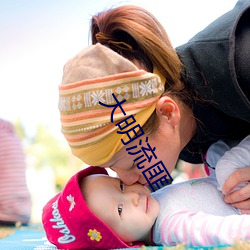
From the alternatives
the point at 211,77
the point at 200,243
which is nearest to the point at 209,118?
the point at 211,77

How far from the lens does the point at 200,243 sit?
853mm

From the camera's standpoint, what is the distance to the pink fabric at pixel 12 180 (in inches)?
67.9

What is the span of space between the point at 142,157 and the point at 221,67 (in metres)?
0.25

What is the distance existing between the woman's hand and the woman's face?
139 millimetres

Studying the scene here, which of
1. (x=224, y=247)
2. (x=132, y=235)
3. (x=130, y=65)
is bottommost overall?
(x=132, y=235)

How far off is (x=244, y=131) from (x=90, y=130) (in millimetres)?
455

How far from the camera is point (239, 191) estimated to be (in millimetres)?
1051

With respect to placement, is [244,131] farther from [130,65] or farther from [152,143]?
[130,65]

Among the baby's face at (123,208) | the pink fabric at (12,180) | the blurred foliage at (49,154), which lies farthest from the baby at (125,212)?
the blurred foliage at (49,154)

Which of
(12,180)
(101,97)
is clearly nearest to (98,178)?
(101,97)

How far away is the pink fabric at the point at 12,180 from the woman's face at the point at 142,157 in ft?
2.68

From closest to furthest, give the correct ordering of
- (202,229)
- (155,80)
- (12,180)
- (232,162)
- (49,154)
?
(202,229)
(155,80)
(232,162)
(12,180)
(49,154)

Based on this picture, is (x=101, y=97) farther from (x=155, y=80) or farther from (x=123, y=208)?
(x=123, y=208)

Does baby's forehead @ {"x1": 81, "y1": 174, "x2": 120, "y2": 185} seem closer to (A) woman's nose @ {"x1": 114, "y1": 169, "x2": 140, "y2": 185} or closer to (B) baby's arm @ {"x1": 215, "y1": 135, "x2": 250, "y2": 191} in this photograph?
(A) woman's nose @ {"x1": 114, "y1": 169, "x2": 140, "y2": 185}
